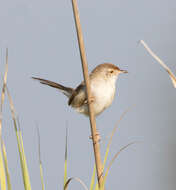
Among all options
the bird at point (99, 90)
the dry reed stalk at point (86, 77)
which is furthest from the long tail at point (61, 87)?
the dry reed stalk at point (86, 77)

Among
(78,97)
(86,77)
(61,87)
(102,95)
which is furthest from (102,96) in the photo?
(86,77)

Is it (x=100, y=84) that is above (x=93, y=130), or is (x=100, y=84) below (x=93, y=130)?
above

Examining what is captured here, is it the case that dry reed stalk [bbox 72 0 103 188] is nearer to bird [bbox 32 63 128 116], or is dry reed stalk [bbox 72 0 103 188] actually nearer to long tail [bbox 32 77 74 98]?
bird [bbox 32 63 128 116]

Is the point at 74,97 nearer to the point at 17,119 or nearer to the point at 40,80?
the point at 40,80

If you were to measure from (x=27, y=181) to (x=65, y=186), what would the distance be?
0.41 feet

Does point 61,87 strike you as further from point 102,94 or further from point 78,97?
point 102,94

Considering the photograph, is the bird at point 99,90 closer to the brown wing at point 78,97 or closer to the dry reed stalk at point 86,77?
the brown wing at point 78,97

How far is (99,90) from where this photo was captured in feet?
8.09

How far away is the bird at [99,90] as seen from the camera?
246 centimetres

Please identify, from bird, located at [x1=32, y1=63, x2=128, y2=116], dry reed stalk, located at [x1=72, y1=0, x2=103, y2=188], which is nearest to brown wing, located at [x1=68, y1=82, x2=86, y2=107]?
bird, located at [x1=32, y1=63, x2=128, y2=116]

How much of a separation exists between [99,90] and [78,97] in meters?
0.21

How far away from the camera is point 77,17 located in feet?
3.95

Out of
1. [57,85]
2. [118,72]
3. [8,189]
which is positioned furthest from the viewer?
[57,85]

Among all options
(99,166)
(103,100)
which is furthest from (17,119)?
(103,100)
